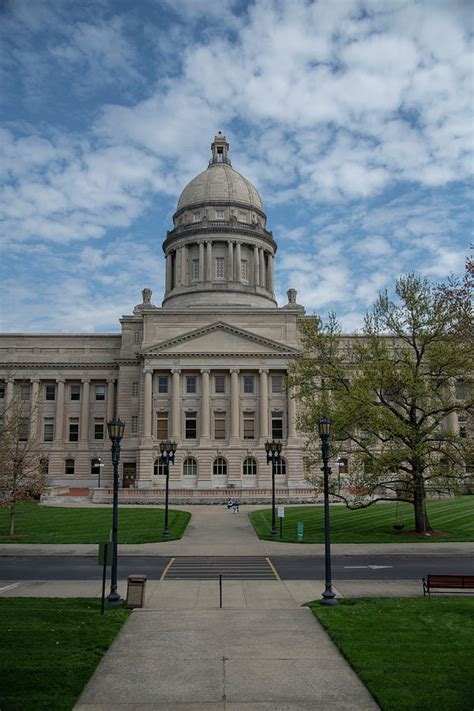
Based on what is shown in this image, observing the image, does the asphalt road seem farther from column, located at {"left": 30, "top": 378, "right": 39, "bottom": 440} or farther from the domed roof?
the domed roof

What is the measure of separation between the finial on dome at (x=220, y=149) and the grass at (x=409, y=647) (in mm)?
96232

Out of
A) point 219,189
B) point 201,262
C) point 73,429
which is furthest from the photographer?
point 219,189

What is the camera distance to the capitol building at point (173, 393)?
230 ft

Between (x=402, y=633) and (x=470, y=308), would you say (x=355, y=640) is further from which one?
(x=470, y=308)

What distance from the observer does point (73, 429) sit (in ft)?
261

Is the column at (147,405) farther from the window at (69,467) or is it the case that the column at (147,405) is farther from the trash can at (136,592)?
the trash can at (136,592)

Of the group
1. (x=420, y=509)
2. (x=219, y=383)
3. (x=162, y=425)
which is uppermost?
(x=219, y=383)

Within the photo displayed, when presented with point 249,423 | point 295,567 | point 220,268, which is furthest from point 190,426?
point 295,567

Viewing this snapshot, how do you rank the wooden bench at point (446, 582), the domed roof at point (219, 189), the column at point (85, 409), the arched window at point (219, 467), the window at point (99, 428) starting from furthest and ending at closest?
the domed roof at point (219, 189) < the window at point (99, 428) < the column at point (85, 409) < the arched window at point (219, 467) < the wooden bench at point (446, 582)

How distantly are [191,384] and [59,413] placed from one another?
18.4 m

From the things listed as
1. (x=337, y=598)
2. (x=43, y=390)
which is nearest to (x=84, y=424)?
(x=43, y=390)

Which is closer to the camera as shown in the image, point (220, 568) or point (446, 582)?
point (446, 582)

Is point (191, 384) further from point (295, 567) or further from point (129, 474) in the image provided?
point (295, 567)

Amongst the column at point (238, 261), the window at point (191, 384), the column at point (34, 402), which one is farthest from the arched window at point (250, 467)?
the column at point (238, 261)
